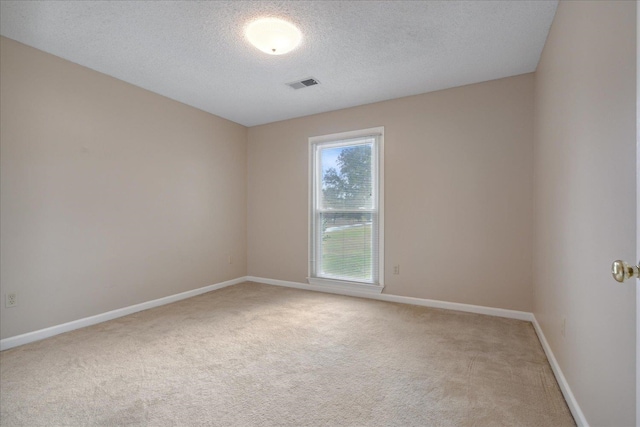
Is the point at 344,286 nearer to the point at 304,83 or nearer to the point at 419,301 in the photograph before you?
the point at 419,301

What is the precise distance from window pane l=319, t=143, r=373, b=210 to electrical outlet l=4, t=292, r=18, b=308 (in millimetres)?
3389

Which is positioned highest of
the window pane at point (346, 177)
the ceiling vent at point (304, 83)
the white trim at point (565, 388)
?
the ceiling vent at point (304, 83)

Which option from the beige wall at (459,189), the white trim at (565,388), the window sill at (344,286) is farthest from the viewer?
the window sill at (344,286)

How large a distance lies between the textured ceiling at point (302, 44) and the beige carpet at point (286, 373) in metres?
2.59

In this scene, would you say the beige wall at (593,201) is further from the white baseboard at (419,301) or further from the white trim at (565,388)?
the white baseboard at (419,301)

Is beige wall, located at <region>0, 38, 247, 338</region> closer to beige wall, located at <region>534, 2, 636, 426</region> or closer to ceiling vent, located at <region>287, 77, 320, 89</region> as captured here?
ceiling vent, located at <region>287, 77, 320, 89</region>

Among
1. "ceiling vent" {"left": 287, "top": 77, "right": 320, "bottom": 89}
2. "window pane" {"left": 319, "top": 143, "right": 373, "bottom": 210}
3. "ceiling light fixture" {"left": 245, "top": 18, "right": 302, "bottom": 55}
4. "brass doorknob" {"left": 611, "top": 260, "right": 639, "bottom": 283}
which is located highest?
"ceiling vent" {"left": 287, "top": 77, "right": 320, "bottom": 89}

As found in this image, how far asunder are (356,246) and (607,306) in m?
3.10

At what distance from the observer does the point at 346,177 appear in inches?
174

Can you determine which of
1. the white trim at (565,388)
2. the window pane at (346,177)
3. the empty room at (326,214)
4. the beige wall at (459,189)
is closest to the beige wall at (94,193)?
the empty room at (326,214)

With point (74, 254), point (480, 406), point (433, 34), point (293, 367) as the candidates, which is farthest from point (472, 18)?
point (74, 254)

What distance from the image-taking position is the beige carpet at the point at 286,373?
5.69 ft

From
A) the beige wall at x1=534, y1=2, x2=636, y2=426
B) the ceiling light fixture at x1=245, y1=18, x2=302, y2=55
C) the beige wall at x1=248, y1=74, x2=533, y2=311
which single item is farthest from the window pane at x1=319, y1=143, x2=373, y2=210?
the beige wall at x1=534, y1=2, x2=636, y2=426

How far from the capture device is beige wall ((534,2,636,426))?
1.15 m
